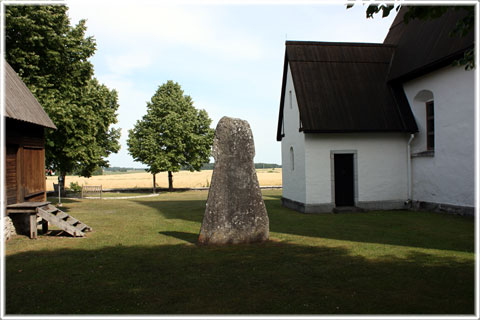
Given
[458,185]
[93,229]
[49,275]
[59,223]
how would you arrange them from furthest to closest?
[458,185], [93,229], [59,223], [49,275]

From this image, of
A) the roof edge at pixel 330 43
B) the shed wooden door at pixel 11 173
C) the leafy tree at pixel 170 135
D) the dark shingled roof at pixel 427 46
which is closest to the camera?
the shed wooden door at pixel 11 173

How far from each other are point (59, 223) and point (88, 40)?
473 inches

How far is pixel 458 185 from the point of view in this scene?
15.2m

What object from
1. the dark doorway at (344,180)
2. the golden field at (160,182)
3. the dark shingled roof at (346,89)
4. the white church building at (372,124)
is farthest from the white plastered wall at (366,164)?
the golden field at (160,182)

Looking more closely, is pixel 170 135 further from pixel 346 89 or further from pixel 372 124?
pixel 372 124

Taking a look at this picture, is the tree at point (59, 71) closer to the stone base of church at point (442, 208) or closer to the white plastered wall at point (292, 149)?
the white plastered wall at point (292, 149)

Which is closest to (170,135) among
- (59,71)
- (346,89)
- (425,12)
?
(59,71)

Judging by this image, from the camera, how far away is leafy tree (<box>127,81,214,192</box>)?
36.5 metres

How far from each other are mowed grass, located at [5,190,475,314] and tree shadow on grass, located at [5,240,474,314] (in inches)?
0.7

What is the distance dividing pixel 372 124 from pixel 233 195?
1051 cm

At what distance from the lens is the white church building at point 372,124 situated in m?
16.5

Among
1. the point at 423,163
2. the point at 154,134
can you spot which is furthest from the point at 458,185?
the point at 154,134

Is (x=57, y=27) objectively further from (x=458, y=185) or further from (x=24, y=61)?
(x=458, y=185)

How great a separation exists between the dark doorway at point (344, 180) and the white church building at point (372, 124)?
0.05 m
